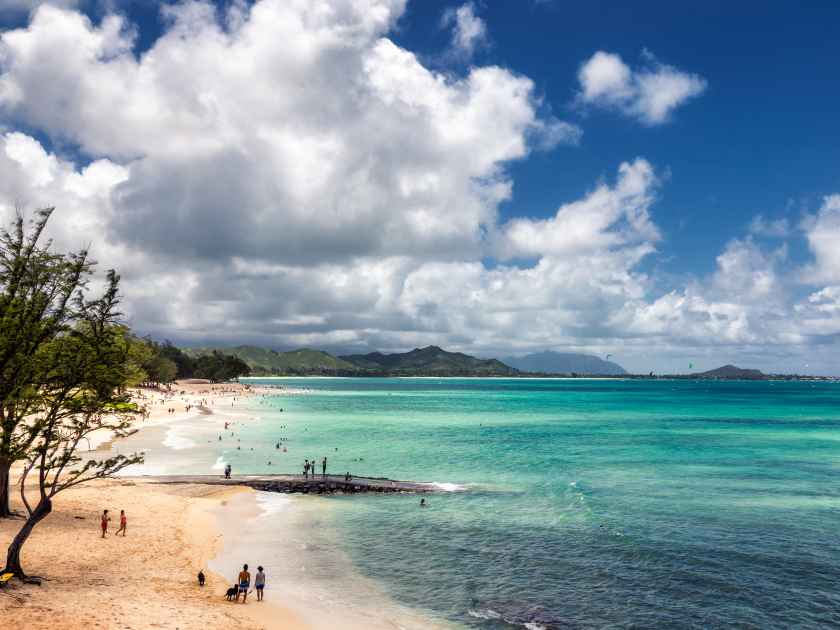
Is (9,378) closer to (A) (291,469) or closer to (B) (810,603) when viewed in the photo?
(B) (810,603)

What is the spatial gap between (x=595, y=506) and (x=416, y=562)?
20.5 metres

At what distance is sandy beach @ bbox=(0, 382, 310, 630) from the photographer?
863 inches

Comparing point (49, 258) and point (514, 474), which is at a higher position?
point (49, 258)

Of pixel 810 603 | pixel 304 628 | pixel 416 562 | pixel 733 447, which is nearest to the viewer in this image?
pixel 304 628

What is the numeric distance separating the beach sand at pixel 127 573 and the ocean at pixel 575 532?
14.2ft

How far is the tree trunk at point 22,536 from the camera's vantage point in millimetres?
22188

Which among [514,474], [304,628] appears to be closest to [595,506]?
[514,474]

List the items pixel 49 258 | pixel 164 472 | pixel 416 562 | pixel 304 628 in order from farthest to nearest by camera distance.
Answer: pixel 164 472
pixel 416 562
pixel 304 628
pixel 49 258

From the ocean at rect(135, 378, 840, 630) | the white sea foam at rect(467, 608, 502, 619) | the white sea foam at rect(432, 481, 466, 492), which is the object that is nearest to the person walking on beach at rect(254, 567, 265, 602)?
the ocean at rect(135, 378, 840, 630)

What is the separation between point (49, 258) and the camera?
2247 centimetres

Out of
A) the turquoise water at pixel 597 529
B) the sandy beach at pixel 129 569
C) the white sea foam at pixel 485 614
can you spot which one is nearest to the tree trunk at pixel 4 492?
the sandy beach at pixel 129 569

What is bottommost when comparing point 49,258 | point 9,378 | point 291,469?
point 291,469

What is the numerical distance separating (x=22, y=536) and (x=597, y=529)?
3452cm

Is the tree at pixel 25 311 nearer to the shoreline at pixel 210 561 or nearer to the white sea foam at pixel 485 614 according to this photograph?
the shoreline at pixel 210 561
